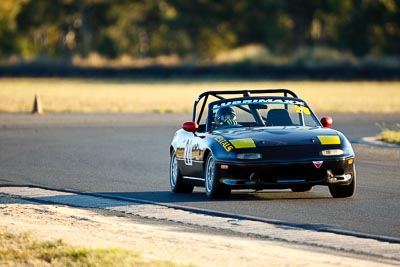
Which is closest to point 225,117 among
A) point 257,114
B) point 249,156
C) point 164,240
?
point 257,114

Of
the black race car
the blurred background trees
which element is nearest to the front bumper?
the black race car

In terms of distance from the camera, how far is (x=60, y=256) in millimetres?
9977

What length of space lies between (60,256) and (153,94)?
52.2 m

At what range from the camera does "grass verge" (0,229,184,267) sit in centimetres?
953

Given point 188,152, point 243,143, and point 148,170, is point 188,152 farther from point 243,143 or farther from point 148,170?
point 148,170

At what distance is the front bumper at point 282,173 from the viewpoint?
15008 mm

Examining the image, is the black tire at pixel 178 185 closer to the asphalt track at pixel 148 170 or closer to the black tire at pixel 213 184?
the asphalt track at pixel 148 170

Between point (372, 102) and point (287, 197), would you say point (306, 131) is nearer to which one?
point (287, 197)

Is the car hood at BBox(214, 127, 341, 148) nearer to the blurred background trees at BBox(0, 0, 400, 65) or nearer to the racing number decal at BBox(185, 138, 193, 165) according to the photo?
the racing number decal at BBox(185, 138, 193, 165)

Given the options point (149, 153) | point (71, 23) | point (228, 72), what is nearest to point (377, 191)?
point (149, 153)

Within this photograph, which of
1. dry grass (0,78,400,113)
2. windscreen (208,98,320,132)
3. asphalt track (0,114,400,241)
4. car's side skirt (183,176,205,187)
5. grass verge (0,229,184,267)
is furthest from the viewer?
dry grass (0,78,400,113)

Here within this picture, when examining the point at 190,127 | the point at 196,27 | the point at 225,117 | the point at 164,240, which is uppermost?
the point at 196,27

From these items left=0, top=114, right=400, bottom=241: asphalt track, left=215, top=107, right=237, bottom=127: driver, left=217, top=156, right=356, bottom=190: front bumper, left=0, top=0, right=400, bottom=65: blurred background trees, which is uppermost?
left=0, top=0, right=400, bottom=65: blurred background trees

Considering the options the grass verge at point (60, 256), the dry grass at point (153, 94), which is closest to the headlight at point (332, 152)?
the grass verge at point (60, 256)
